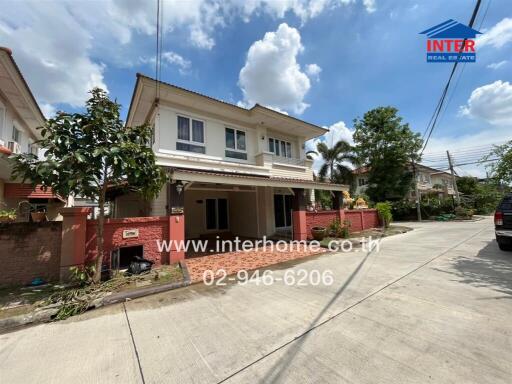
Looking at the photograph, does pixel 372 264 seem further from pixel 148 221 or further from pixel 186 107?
pixel 186 107

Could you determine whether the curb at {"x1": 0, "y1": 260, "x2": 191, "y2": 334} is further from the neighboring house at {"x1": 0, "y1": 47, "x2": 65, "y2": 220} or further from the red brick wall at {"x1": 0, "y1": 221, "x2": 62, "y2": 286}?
the neighboring house at {"x1": 0, "y1": 47, "x2": 65, "y2": 220}

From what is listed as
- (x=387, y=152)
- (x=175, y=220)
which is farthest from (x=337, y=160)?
(x=175, y=220)

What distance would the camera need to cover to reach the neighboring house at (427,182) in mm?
34312

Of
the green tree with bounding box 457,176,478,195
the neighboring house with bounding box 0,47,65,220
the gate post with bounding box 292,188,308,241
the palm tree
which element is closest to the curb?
the neighboring house with bounding box 0,47,65,220

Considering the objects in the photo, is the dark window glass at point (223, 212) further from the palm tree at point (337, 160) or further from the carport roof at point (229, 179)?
the palm tree at point (337, 160)

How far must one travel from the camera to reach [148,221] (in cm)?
700

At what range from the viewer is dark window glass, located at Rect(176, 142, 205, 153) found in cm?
954

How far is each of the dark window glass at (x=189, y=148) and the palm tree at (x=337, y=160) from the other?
61.1 feet

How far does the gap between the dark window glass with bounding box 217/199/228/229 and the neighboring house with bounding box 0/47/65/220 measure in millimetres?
8088

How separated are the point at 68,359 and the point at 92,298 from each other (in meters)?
2.00

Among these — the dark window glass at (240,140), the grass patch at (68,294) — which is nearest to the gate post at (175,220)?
the grass patch at (68,294)

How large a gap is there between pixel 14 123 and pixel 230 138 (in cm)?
889

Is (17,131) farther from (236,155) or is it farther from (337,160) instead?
(337,160)

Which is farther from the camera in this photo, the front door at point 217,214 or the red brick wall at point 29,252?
the front door at point 217,214
